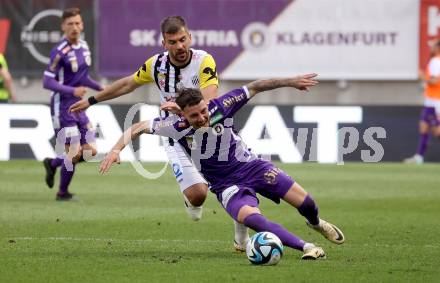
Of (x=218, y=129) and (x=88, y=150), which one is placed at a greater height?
(x=218, y=129)

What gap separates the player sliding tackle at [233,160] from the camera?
973 cm

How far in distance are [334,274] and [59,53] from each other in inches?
297

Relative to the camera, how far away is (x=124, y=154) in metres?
21.7

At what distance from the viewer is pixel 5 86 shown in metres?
21.0

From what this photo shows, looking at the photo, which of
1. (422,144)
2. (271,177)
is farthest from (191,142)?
(422,144)

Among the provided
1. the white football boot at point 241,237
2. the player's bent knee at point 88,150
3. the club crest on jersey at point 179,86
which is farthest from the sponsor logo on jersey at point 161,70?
the player's bent knee at point 88,150

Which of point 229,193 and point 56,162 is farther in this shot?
point 56,162

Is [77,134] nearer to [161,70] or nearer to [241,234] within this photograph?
[161,70]

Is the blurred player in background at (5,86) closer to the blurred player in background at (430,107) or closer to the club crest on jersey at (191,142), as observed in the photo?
the blurred player in background at (430,107)

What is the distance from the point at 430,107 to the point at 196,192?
1243cm

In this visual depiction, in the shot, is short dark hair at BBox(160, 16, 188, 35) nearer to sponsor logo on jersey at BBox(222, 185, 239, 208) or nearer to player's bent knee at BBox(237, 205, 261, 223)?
sponsor logo on jersey at BBox(222, 185, 239, 208)

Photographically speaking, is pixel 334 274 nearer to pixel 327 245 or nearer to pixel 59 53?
pixel 327 245

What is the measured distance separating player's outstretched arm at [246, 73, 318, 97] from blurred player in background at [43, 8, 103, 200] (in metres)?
5.56

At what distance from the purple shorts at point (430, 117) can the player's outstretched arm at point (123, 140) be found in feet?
41.7
